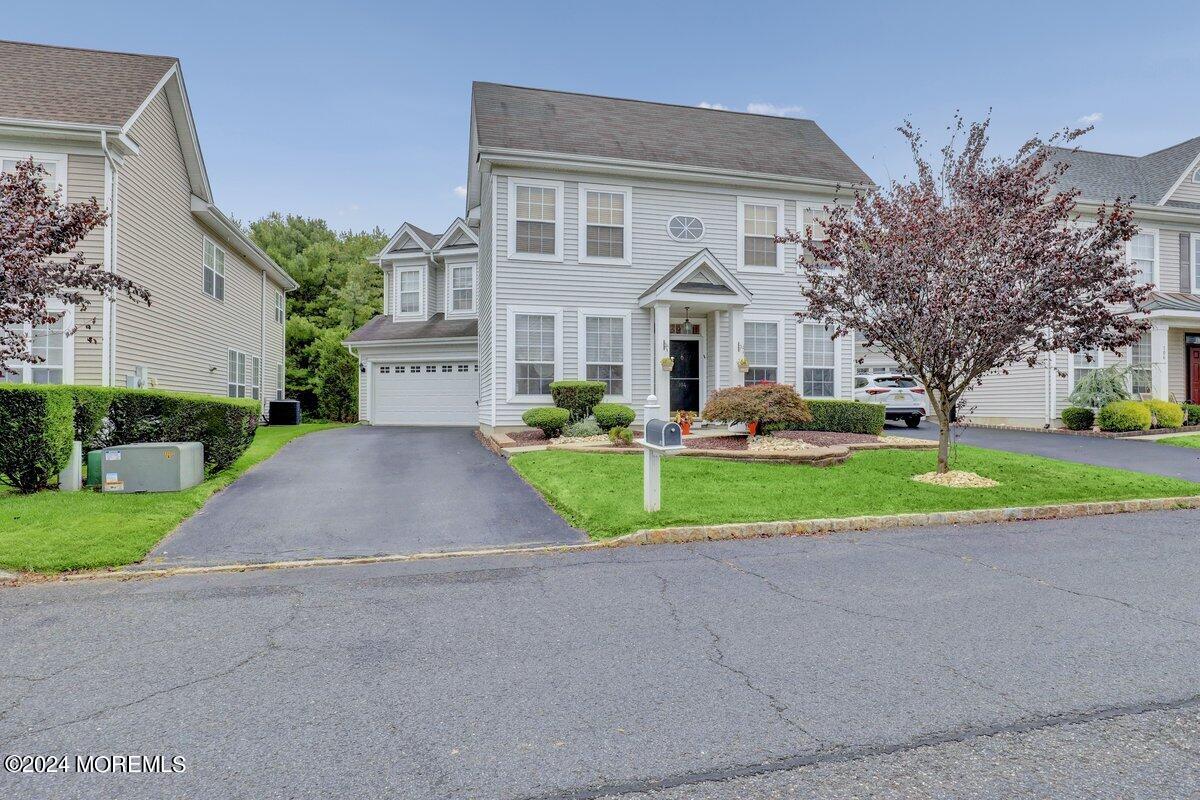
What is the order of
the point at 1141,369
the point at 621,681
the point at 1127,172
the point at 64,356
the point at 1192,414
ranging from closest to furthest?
the point at 621,681 → the point at 64,356 → the point at 1192,414 → the point at 1141,369 → the point at 1127,172

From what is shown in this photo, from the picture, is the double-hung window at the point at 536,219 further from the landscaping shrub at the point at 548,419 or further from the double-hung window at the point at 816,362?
the double-hung window at the point at 816,362

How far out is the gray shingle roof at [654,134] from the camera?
1603 cm

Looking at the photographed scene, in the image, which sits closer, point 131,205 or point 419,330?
point 131,205

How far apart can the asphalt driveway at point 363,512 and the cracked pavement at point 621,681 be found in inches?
41.1

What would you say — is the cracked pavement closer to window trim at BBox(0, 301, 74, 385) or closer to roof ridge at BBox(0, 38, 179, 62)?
window trim at BBox(0, 301, 74, 385)

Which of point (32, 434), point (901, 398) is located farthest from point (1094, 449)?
point (32, 434)

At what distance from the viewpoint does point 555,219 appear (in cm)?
1564

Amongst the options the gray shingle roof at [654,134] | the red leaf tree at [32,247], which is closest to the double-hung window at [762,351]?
the gray shingle roof at [654,134]

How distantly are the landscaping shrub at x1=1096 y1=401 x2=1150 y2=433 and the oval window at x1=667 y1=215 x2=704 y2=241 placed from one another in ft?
39.1

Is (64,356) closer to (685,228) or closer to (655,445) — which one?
(655,445)

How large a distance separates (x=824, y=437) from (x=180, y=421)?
Answer: 1155cm

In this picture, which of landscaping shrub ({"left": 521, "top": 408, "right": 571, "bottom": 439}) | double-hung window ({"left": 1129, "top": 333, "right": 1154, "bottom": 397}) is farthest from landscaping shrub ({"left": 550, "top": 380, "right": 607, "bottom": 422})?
double-hung window ({"left": 1129, "top": 333, "right": 1154, "bottom": 397})

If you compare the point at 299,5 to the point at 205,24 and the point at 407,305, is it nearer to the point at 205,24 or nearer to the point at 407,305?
the point at 205,24

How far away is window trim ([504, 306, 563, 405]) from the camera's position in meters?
15.3
